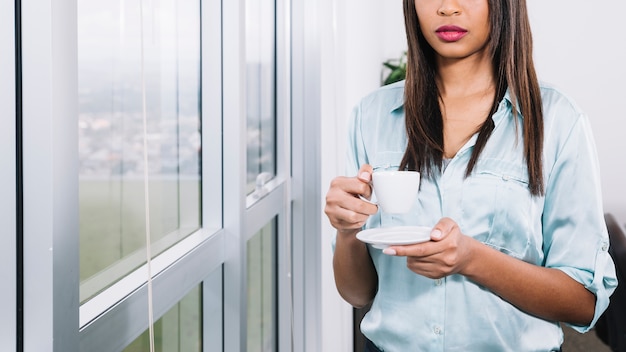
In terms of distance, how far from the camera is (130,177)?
109 cm

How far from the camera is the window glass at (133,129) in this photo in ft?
3.06

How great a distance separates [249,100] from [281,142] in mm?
365

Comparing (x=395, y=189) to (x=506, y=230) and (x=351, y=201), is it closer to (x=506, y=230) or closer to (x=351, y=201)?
(x=351, y=201)

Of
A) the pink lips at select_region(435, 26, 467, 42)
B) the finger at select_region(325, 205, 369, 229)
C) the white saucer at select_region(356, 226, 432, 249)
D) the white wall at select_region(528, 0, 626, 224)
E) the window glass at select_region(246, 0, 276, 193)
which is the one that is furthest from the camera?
the white wall at select_region(528, 0, 626, 224)

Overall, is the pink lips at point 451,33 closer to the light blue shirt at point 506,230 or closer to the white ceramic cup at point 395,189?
the light blue shirt at point 506,230

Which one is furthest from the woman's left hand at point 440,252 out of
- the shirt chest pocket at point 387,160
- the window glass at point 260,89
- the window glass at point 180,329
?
the window glass at point 260,89

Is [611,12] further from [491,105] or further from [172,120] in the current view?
[172,120]

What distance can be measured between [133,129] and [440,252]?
0.53 meters

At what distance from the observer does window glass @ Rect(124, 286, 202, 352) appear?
47.0 inches

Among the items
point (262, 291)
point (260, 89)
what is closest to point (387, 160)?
point (260, 89)

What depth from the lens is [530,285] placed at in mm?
1064

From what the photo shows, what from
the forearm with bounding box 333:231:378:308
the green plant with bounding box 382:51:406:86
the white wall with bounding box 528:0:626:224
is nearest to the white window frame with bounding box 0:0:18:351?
the forearm with bounding box 333:231:378:308

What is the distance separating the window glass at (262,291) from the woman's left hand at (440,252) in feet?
3.21

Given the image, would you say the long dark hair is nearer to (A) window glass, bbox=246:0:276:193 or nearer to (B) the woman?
(B) the woman
